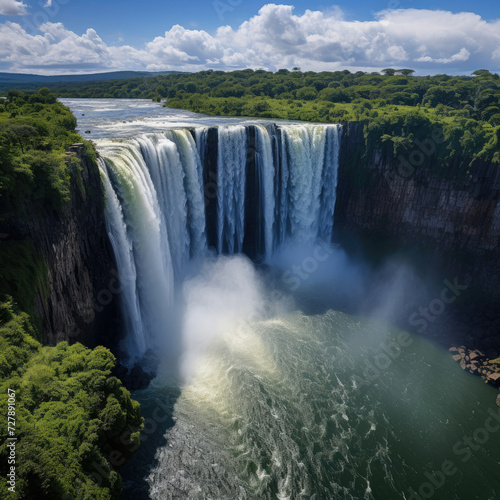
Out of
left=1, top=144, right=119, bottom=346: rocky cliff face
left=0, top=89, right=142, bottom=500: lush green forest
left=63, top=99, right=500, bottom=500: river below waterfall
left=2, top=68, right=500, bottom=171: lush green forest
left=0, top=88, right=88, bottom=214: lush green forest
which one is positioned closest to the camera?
left=0, top=89, right=142, bottom=500: lush green forest

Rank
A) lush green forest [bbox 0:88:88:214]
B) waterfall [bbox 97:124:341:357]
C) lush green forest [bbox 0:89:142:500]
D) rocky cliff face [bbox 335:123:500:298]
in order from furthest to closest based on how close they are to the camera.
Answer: rocky cliff face [bbox 335:123:500:298] < waterfall [bbox 97:124:341:357] < lush green forest [bbox 0:88:88:214] < lush green forest [bbox 0:89:142:500]

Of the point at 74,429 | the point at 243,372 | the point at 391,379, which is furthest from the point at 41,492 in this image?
the point at 391,379

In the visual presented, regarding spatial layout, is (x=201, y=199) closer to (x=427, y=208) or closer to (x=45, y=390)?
(x=45, y=390)

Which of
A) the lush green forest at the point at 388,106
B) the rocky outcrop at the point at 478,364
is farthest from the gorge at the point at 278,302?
the lush green forest at the point at 388,106

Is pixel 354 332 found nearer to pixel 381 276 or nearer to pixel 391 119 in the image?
pixel 381 276

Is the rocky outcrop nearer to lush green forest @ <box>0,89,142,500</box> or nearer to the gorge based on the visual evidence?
the gorge

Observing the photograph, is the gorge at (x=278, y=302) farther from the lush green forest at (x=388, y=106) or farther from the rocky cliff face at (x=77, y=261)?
the lush green forest at (x=388, y=106)

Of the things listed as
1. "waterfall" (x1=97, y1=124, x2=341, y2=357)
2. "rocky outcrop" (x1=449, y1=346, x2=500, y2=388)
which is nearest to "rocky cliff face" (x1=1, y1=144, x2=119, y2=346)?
"waterfall" (x1=97, y1=124, x2=341, y2=357)
